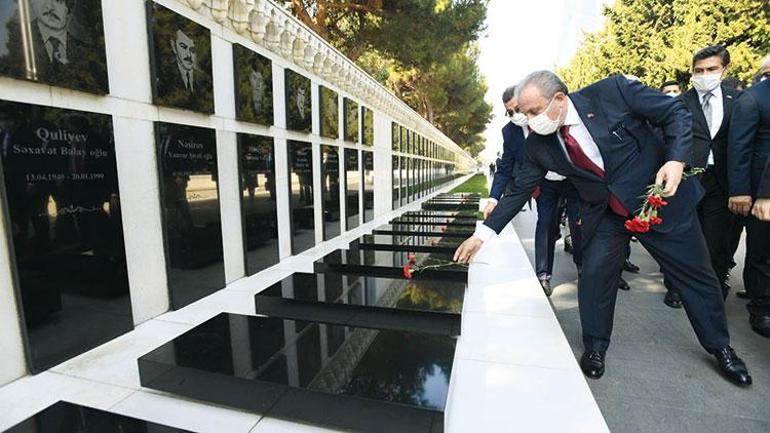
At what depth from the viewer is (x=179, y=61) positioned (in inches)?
143

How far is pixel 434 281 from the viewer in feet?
12.6

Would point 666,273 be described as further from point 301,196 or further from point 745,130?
point 301,196

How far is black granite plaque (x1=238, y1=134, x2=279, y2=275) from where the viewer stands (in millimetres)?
4660

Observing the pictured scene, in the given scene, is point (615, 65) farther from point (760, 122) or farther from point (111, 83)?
point (111, 83)

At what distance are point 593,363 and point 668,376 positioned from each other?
1.44 feet

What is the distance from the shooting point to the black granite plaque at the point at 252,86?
454cm

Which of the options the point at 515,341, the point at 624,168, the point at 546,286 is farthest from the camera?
the point at 546,286

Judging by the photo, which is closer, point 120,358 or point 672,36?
point 120,358

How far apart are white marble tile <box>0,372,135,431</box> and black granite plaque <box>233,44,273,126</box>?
3.00m

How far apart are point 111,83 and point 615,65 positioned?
2282 cm

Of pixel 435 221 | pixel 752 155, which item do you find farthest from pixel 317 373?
pixel 435 221

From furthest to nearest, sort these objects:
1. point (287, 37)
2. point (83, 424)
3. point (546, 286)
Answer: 1. point (287, 37)
2. point (546, 286)
3. point (83, 424)

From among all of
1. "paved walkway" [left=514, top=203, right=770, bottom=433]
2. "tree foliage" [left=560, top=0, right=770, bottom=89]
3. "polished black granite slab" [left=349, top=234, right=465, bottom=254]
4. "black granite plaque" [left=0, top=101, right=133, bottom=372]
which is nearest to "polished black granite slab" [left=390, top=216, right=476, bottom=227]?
"polished black granite slab" [left=349, top=234, right=465, bottom=254]

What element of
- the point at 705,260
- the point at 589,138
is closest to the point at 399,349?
the point at 589,138
